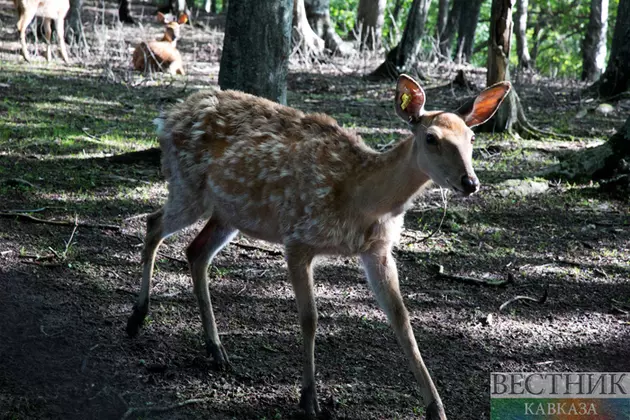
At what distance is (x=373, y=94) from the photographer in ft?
44.5

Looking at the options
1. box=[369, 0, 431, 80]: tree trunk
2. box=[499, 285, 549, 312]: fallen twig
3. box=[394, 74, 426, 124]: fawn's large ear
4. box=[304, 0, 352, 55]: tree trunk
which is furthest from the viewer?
box=[304, 0, 352, 55]: tree trunk

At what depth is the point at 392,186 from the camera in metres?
4.58

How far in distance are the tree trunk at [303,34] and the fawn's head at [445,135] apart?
1187 centimetres

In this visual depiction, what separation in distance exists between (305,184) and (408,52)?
1068 centimetres

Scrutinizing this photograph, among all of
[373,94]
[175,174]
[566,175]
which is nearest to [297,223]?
[175,174]

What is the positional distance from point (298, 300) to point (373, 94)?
936 cm

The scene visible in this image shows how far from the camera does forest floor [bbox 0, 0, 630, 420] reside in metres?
4.58

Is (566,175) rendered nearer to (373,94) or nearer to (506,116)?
(506,116)

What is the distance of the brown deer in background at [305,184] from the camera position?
451cm

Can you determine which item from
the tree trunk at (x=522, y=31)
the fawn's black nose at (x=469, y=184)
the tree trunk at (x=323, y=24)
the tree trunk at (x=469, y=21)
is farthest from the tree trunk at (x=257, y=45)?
the tree trunk at (x=469, y=21)

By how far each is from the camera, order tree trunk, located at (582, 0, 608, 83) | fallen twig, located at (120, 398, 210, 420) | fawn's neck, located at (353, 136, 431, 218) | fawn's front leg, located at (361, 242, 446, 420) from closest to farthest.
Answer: fallen twig, located at (120, 398, 210, 420) → fawn's front leg, located at (361, 242, 446, 420) → fawn's neck, located at (353, 136, 431, 218) → tree trunk, located at (582, 0, 608, 83)

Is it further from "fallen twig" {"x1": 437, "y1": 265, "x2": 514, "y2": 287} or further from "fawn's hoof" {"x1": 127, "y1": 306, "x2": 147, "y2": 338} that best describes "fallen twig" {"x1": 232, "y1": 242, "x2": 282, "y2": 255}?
"fawn's hoof" {"x1": 127, "y1": 306, "x2": 147, "y2": 338}

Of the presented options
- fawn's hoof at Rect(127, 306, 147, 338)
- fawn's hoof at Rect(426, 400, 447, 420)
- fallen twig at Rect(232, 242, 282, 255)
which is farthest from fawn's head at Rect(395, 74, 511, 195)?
fallen twig at Rect(232, 242, 282, 255)

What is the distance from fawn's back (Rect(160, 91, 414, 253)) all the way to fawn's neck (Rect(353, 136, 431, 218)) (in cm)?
3
